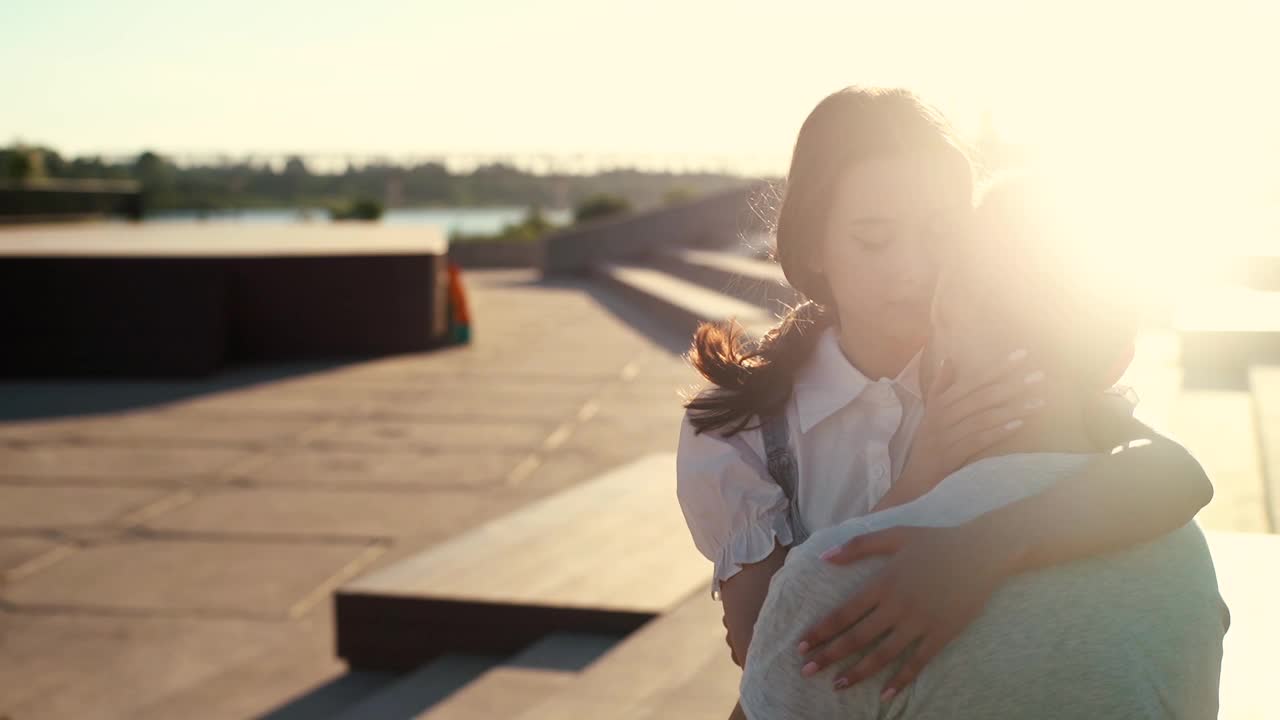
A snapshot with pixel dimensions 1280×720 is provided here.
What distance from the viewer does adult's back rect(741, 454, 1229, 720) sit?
1.11 metres

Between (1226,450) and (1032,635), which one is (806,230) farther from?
(1226,450)

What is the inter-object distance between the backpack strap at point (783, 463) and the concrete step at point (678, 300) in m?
8.59

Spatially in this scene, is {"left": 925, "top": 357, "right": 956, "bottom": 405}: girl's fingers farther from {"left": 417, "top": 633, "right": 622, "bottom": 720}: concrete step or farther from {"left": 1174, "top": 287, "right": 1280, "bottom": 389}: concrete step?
{"left": 1174, "top": 287, "right": 1280, "bottom": 389}: concrete step

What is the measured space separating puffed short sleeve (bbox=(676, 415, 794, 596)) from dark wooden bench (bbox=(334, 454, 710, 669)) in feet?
7.04

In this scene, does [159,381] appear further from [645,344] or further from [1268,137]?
[1268,137]

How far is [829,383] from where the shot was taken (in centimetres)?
192

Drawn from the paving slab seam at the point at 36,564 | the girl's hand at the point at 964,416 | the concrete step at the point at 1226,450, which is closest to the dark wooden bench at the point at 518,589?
the concrete step at the point at 1226,450

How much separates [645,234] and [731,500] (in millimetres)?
23178

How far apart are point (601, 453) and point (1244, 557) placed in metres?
5.14

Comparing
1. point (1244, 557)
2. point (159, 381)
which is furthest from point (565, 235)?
point (1244, 557)

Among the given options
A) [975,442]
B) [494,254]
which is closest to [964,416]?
[975,442]

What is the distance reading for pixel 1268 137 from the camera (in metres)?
5.00

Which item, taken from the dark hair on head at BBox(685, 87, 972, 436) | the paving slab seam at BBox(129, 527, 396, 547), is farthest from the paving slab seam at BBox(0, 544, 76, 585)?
the dark hair on head at BBox(685, 87, 972, 436)

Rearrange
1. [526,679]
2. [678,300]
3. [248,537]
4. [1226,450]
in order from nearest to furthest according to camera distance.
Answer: [526,679], [1226,450], [248,537], [678,300]
